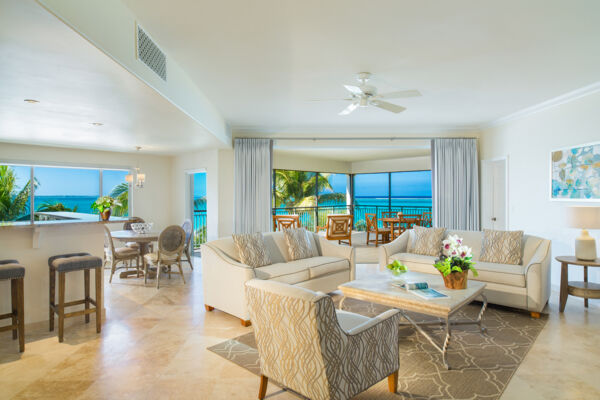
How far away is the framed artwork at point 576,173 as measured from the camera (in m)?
4.39

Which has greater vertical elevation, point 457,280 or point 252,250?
point 252,250

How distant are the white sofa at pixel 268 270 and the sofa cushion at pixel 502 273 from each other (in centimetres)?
157

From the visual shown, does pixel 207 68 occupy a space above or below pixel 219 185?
above

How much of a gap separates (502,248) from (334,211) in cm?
754

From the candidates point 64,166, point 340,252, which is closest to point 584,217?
point 340,252

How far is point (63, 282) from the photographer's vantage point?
11.0ft

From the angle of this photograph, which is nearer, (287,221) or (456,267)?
(456,267)

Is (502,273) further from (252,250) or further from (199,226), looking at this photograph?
(199,226)

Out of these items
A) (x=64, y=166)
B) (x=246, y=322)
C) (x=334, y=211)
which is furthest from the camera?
(x=334, y=211)

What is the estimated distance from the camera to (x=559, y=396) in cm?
235

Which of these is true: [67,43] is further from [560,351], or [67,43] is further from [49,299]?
[560,351]

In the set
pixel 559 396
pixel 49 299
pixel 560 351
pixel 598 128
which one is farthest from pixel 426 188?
pixel 49 299

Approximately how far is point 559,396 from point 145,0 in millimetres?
3782

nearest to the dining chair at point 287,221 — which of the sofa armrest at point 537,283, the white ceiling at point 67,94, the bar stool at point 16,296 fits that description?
the white ceiling at point 67,94
